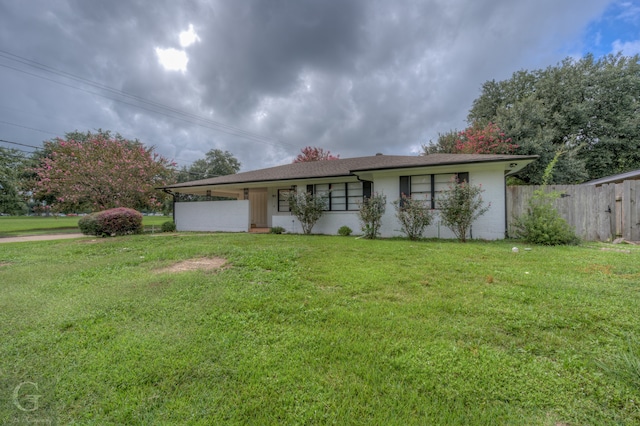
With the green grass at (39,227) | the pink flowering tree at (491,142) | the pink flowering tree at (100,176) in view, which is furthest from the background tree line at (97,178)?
the pink flowering tree at (491,142)

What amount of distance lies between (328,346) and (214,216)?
43.2 ft

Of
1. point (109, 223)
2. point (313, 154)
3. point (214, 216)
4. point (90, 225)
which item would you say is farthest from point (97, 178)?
point (313, 154)

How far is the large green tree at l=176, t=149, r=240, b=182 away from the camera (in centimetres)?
3466

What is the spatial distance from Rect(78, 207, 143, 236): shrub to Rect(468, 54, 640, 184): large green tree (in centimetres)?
1944

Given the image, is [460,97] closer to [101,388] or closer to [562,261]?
[562,261]

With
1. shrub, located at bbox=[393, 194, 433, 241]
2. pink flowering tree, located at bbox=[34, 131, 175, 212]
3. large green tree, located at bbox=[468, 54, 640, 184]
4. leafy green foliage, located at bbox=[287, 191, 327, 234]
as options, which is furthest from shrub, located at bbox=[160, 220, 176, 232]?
large green tree, located at bbox=[468, 54, 640, 184]

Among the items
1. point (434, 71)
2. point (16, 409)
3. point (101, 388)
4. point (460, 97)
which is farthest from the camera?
point (460, 97)

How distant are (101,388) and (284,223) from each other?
10351mm

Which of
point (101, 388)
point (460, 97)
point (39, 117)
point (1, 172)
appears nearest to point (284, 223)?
point (101, 388)

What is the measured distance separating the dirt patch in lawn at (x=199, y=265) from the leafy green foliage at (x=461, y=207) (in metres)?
6.96

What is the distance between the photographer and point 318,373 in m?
2.05

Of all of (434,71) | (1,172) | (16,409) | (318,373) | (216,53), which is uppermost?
(216,53)

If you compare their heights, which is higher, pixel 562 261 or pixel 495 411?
pixel 562 261

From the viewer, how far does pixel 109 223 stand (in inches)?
420
